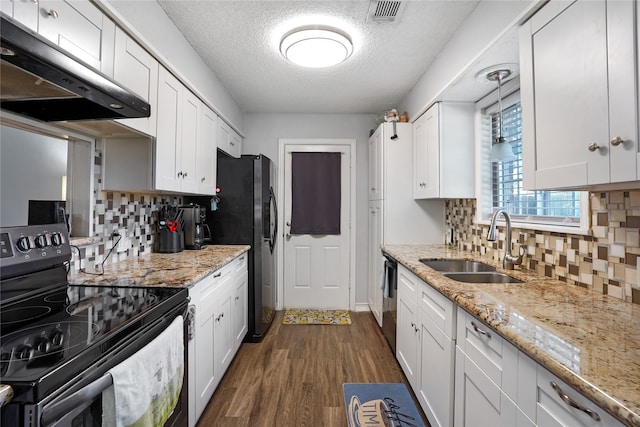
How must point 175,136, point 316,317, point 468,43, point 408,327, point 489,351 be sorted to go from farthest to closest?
point 316,317 → point 408,327 → point 175,136 → point 468,43 → point 489,351

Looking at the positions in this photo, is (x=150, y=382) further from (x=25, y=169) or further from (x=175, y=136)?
(x=175, y=136)

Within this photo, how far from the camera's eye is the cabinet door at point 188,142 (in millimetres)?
2111

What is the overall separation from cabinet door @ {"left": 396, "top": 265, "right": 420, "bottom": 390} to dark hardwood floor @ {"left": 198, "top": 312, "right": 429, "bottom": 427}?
0.63ft

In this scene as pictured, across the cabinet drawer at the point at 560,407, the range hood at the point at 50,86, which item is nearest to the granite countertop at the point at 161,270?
the range hood at the point at 50,86

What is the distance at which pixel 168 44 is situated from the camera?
189 cm

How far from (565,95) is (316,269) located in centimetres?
304

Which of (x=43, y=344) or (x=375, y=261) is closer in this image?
(x=43, y=344)

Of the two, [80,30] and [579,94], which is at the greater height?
[80,30]

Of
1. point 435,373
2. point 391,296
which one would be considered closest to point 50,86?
point 435,373

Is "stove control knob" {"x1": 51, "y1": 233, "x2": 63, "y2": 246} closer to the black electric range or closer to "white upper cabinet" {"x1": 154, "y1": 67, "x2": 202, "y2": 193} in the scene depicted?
the black electric range

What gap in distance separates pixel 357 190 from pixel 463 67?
2000 mm

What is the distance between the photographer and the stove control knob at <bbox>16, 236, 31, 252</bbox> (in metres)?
1.17

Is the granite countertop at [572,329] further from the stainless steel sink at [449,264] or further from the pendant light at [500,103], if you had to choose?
the pendant light at [500,103]

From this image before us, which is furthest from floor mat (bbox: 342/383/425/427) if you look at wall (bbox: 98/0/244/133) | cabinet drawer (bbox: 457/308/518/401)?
wall (bbox: 98/0/244/133)
